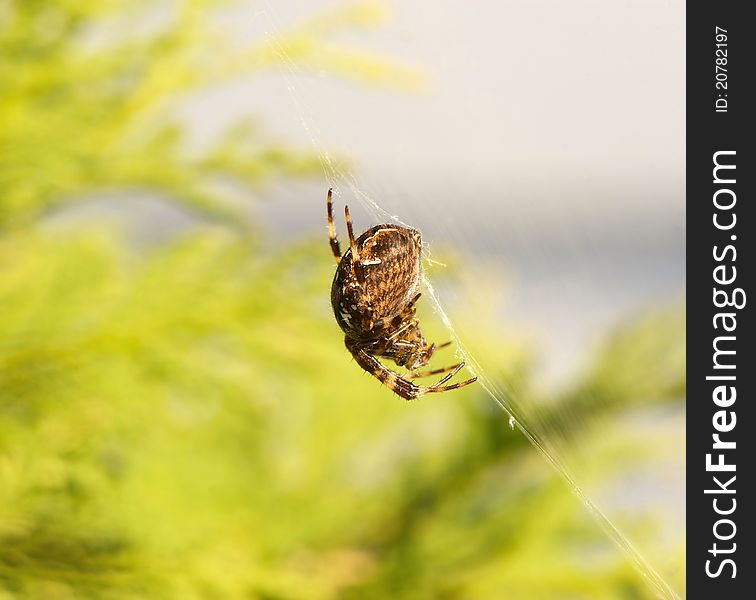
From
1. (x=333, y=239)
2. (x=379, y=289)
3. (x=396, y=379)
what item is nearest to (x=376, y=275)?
(x=379, y=289)

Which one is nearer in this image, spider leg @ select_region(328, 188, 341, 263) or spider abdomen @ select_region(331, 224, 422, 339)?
spider abdomen @ select_region(331, 224, 422, 339)

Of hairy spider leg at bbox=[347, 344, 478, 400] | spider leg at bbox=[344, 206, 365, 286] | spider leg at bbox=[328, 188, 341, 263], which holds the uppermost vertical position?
spider leg at bbox=[328, 188, 341, 263]

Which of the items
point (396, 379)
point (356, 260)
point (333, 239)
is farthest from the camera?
point (396, 379)

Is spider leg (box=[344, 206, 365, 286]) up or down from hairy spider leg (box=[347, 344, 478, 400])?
up

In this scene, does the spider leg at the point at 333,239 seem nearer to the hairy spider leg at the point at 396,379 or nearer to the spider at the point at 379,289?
the spider at the point at 379,289

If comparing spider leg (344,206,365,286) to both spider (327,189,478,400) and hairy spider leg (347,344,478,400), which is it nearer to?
spider (327,189,478,400)

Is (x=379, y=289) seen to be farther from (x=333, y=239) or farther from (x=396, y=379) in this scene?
(x=396, y=379)

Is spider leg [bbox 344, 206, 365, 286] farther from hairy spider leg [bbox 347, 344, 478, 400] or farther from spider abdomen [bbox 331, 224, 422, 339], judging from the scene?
hairy spider leg [bbox 347, 344, 478, 400]

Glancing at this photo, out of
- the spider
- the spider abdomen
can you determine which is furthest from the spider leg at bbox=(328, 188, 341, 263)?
the spider abdomen
